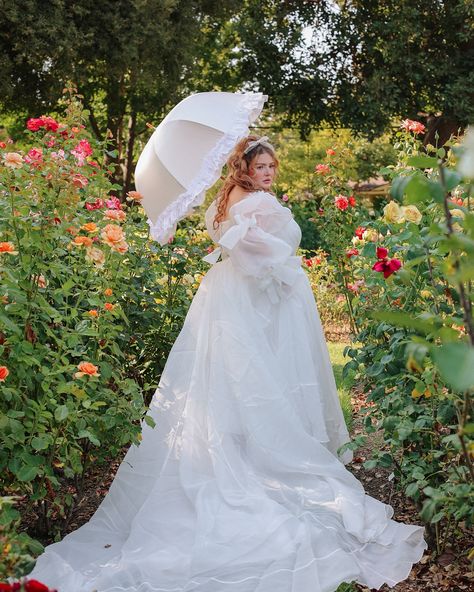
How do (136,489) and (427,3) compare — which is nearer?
(136,489)

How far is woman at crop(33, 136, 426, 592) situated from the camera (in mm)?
2828

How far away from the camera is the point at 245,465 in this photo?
11.0 ft

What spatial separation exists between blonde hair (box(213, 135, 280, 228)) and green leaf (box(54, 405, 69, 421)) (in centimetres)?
156

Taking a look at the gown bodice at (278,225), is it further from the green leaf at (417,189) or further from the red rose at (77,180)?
the green leaf at (417,189)

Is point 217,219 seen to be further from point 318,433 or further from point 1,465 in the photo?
point 1,465

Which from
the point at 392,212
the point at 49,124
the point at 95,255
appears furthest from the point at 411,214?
the point at 49,124

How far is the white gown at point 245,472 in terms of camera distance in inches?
111

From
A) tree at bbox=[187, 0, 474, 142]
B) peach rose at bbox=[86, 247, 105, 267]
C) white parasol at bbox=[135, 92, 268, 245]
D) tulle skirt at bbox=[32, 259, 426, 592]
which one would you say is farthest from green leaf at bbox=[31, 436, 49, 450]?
tree at bbox=[187, 0, 474, 142]

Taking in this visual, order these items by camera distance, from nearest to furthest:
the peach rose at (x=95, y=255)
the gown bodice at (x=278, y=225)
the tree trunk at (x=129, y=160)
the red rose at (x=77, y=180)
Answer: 1. the peach rose at (x=95, y=255)
2. the red rose at (x=77, y=180)
3. the gown bodice at (x=278, y=225)
4. the tree trunk at (x=129, y=160)

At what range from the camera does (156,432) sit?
366 cm

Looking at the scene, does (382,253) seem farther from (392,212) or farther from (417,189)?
(417,189)

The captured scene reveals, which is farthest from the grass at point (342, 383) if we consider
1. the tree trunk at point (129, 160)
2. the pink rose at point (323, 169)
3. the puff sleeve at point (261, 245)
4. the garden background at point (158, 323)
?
the tree trunk at point (129, 160)

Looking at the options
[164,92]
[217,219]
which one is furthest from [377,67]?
[217,219]

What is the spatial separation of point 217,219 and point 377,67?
10043 mm
